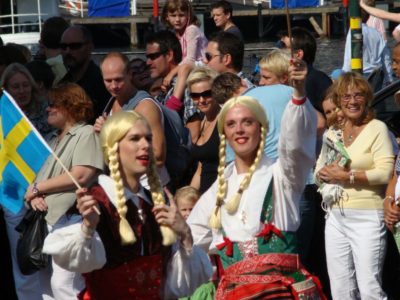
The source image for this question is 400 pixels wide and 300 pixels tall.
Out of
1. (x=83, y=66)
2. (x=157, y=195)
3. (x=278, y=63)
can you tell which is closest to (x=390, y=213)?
(x=278, y=63)

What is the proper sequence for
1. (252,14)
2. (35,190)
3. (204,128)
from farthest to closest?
(252,14) → (204,128) → (35,190)

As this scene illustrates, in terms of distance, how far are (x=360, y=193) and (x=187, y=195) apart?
1.20m

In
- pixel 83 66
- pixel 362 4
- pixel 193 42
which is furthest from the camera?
pixel 193 42

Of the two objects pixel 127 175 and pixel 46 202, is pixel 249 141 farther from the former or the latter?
pixel 46 202

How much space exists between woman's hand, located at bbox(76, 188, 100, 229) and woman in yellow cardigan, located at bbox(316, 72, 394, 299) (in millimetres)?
3325

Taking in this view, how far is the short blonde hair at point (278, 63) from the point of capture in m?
9.02

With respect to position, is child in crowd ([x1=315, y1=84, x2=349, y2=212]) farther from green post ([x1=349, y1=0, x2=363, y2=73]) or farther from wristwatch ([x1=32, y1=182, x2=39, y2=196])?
green post ([x1=349, y1=0, x2=363, y2=73])

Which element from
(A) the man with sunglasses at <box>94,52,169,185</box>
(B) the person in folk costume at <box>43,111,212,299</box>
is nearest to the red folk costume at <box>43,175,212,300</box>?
(B) the person in folk costume at <box>43,111,212,299</box>

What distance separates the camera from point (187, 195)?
348 inches

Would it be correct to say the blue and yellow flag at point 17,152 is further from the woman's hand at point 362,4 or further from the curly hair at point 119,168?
the woman's hand at point 362,4

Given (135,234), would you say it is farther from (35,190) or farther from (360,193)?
(360,193)

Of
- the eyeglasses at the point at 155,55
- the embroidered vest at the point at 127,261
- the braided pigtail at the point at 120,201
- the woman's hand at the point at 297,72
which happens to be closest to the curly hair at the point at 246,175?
the woman's hand at the point at 297,72

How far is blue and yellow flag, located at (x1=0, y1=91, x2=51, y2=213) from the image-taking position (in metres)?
6.46

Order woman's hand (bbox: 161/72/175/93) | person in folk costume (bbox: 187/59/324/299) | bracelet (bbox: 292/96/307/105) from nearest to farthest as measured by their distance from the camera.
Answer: bracelet (bbox: 292/96/307/105) < person in folk costume (bbox: 187/59/324/299) < woman's hand (bbox: 161/72/175/93)
